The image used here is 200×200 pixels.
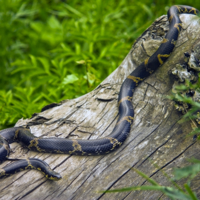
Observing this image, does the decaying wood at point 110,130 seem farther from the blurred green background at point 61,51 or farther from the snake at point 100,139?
the blurred green background at point 61,51

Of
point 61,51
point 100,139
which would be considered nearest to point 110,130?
point 100,139

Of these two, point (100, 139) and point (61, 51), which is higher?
point (61, 51)

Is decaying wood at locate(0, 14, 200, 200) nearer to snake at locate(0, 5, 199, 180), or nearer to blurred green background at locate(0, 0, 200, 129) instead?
snake at locate(0, 5, 199, 180)

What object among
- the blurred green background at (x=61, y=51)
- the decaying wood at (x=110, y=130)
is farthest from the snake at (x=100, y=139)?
the blurred green background at (x=61, y=51)

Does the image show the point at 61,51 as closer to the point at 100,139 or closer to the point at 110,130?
the point at 110,130

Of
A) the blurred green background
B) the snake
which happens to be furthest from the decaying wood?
the blurred green background

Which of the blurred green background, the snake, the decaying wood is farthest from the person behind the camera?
the blurred green background

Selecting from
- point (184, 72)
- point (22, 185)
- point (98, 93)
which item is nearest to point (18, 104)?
point (98, 93)
